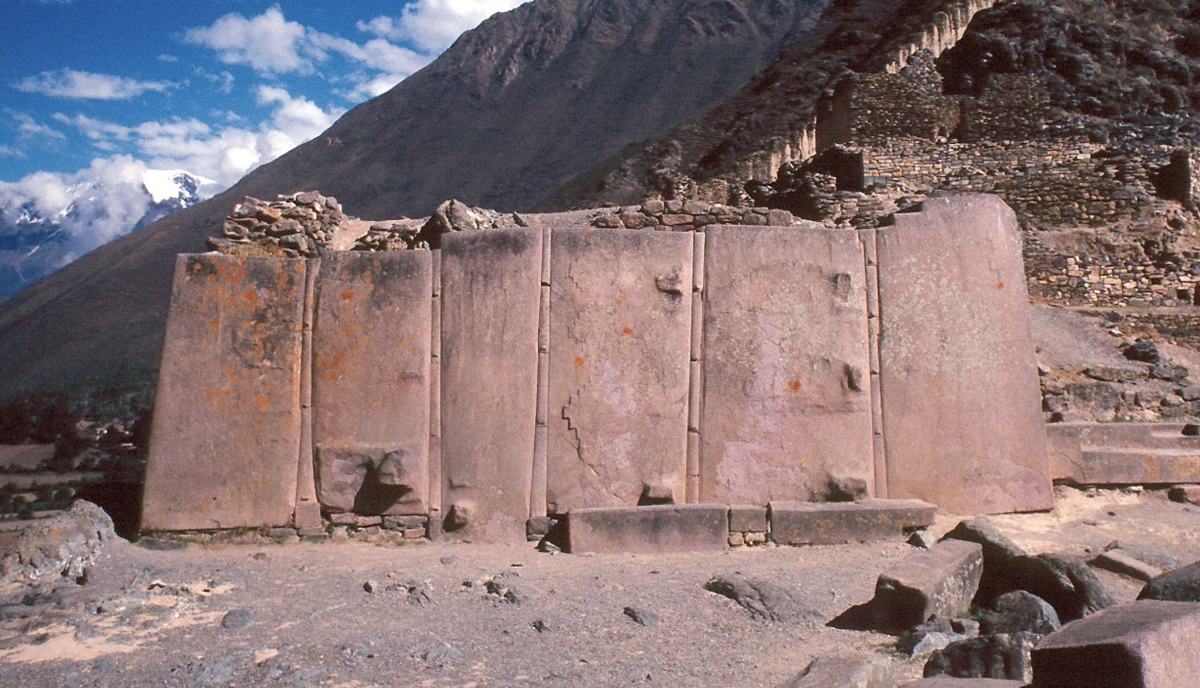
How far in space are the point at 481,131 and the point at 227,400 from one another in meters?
44.6

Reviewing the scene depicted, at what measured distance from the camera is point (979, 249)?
6320 millimetres

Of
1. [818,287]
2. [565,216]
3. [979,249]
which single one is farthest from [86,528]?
[565,216]

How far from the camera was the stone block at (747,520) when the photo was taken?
575 centimetres

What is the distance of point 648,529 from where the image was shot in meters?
5.64

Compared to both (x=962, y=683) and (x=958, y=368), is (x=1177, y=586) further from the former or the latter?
(x=958, y=368)

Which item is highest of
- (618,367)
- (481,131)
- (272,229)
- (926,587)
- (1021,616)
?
(481,131)

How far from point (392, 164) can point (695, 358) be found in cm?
4193

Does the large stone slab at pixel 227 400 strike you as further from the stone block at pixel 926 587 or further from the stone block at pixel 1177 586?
the stone block at pixel 1177 586

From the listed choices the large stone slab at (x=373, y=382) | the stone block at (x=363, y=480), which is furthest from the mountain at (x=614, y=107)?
the stone block at (x=363, y=480)

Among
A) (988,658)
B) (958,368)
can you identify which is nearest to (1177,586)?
(988,658)

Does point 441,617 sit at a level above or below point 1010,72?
below

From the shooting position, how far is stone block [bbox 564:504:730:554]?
562cm

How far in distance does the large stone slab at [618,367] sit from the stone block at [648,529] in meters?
0.23

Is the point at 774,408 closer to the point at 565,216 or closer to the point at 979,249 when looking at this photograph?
the point at 979,249
